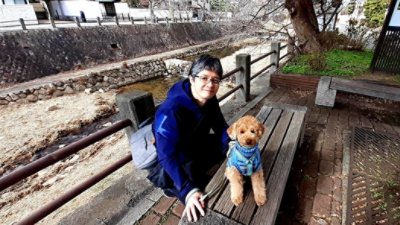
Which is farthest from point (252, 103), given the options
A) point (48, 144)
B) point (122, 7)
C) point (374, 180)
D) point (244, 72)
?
point (122, 7)

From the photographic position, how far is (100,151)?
6434 millimetres

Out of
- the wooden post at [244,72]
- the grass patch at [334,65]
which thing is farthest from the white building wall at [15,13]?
the grass patch at [334,65]

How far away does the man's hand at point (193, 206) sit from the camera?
4.68 feet

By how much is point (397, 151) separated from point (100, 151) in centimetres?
667

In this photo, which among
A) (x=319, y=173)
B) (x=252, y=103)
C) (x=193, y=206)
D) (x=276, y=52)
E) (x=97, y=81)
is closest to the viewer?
(x=193, y=206)

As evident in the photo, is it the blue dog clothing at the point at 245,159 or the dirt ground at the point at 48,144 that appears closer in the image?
the blue dog clothing at the point at 245,159

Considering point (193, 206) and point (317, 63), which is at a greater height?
point (317, 63)

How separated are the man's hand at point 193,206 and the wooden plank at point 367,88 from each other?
3.84 m

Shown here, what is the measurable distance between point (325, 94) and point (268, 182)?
11.5ft

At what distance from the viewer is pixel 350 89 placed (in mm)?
3982

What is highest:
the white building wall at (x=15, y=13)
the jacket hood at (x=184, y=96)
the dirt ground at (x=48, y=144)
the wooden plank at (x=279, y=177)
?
the white building wall at (x=15, y=13)

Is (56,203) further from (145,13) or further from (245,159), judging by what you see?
(145,13)

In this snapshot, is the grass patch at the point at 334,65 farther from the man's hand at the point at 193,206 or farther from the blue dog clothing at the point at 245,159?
the man's hand at the point at 193,206

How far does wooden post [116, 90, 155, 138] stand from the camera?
2.23 m
